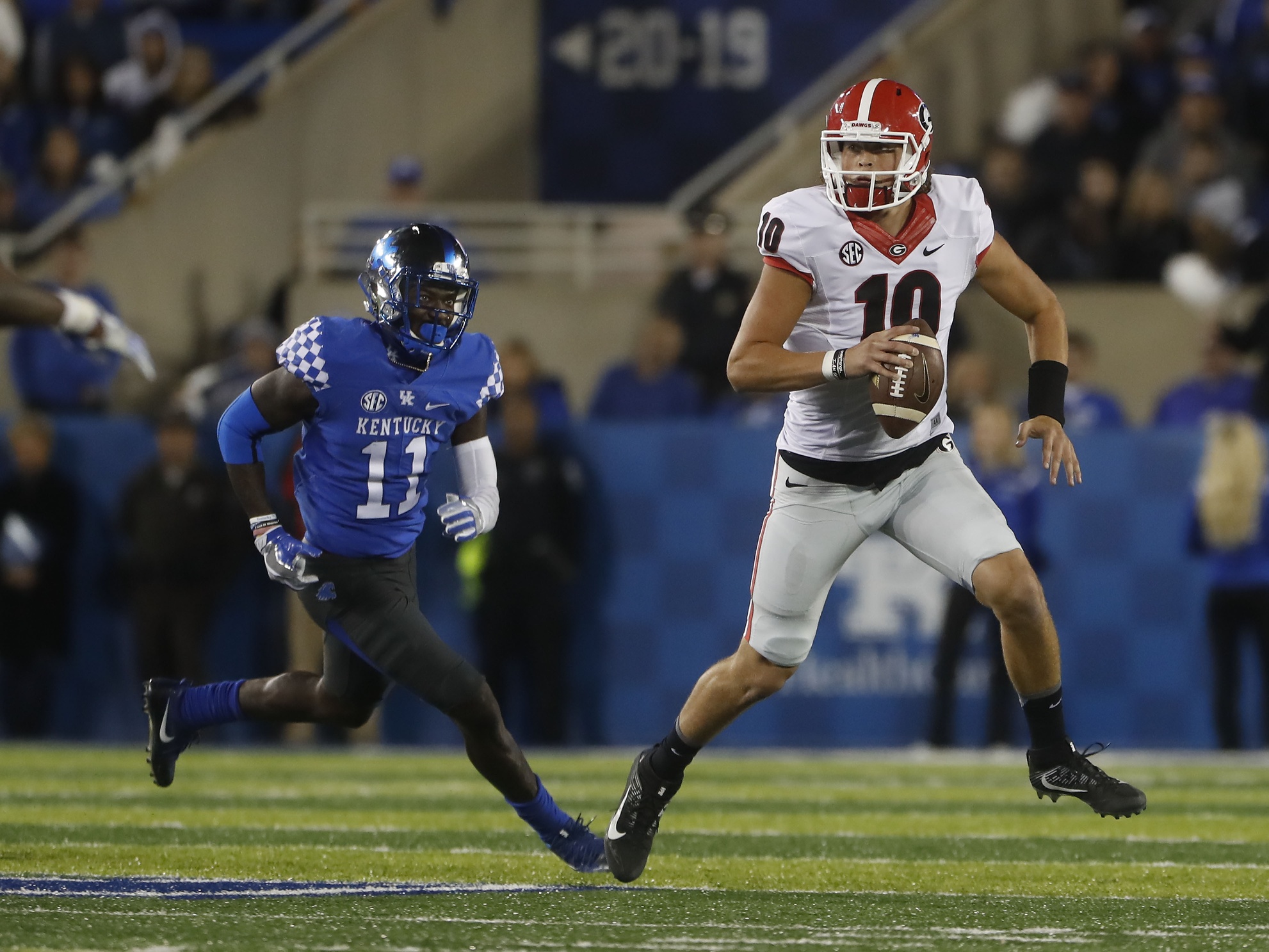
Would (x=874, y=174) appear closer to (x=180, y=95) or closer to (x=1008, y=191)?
(x=1008, y=191)

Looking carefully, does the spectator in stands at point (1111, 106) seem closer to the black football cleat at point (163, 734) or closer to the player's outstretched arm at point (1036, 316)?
the player's outstretched arm at point (1036, 316)

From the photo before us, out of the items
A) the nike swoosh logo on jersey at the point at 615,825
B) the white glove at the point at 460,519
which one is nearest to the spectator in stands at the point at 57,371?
the white glove at the point at 460,519

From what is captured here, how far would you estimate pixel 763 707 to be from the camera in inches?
385

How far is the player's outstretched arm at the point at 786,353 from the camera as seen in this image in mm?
4508

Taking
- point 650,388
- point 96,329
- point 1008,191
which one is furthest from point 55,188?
point 96,329

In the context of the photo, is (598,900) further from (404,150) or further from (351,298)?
(404,150)

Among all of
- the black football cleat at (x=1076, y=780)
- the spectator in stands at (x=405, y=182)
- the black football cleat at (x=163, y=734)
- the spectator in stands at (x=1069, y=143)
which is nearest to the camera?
the black football cleat at (x=1076, y=780)

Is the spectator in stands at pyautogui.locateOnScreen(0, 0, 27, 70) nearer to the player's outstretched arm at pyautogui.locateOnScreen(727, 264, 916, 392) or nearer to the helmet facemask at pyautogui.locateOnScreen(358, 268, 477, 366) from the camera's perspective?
the helmet facemask at pyautogui.locateOnScreen(358, 268, 477, 366)

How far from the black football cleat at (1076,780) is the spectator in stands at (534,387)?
4812 millimetres

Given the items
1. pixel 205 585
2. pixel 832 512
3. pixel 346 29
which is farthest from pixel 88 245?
pixel 832 512

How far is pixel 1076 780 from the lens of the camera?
4.73 m

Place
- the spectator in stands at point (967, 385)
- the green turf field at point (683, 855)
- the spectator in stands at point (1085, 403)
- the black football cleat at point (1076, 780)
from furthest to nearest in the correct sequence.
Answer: the spectator in stands at point (1085, 403), the spectator in stands at point (967, 385), the black football cleat at point (1076, 780), the green turf field at point (683, 855)

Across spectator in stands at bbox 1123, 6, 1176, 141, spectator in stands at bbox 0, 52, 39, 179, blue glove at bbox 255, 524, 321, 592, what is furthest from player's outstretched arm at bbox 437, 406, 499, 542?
spectator in stands at bbox 0, 52, 39, 179

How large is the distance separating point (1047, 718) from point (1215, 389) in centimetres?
545
